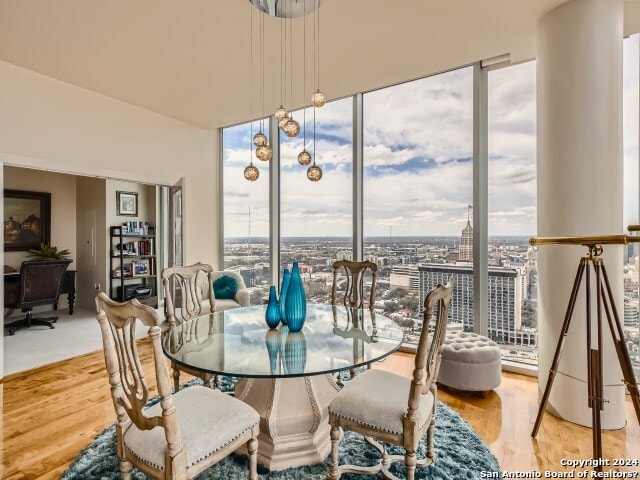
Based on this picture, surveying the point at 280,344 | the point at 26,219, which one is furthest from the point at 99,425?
the point at 26,219

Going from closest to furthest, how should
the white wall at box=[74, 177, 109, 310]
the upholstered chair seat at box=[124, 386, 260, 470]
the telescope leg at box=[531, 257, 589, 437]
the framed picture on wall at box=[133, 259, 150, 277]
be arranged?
the upholstered chair seat at box=[124, 386, 260, 470] < the telescope leg at box=[531, 257, 589, 437] < the white wall at box=[74, 177, 109, 310] < the framed picture on wall at box=[133, 259, 150, 277]

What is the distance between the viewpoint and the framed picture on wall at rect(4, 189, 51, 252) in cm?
463

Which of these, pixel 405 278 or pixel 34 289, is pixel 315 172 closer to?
pixel 405 278

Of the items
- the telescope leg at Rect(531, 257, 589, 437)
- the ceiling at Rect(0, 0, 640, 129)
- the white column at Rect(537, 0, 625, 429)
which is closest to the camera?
the telescope leg at Rect(531, 257, 589, 437)

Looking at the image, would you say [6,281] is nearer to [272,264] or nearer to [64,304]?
Result: [64,304]

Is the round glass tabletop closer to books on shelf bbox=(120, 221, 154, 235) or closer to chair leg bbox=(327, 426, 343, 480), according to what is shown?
chair leg bbox=(327, 426, 343, 480)

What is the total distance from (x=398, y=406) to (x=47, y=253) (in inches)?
209

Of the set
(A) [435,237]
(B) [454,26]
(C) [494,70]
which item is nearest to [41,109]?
(B) [454,26]

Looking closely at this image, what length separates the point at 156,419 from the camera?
4.29ft

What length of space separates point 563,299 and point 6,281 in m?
5.98

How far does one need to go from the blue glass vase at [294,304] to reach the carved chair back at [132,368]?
858mm

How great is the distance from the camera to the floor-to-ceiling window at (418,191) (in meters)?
3.46

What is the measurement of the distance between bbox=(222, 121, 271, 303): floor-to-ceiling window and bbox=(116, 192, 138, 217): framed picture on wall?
124cm

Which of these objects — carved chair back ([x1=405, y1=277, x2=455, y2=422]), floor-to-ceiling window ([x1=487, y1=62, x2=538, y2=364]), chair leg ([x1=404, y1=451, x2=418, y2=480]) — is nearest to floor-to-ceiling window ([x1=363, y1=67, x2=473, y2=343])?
floor-to-ceiling window ([x1=487, y1=62, x2=538, y2=364])
